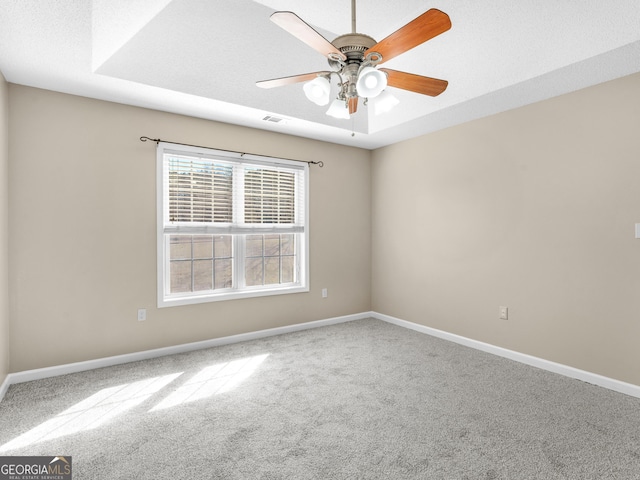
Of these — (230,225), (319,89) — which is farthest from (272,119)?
(319,89)

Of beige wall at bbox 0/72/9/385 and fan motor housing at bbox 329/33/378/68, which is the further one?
beige wall at bbox 0/72/9/385

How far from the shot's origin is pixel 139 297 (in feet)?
11.0

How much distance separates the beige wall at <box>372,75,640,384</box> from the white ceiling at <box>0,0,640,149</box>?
0.31 meters

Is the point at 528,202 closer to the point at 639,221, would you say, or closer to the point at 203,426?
the point at 639,221

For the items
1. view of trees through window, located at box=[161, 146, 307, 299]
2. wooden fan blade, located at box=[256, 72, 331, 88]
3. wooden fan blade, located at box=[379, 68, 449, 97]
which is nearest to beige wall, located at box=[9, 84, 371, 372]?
view of trees through window, located at box=[161, 146, 307, 299]

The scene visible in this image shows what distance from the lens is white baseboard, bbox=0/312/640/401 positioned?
9.05ft

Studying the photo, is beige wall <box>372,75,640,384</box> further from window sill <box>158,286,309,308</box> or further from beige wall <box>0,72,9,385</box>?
beige wall <box>0,72,9,385</box>

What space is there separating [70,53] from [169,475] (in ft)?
8.98

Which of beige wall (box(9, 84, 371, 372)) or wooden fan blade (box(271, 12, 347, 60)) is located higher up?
wooden fan blade (box(271, 12, 347, 60))

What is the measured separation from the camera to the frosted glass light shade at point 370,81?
1.78 metres

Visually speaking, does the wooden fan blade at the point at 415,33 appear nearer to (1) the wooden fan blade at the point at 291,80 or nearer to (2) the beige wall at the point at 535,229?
(1) the wooden fan blade at the point at 291,80

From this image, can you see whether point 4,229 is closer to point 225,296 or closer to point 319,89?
point 225,296

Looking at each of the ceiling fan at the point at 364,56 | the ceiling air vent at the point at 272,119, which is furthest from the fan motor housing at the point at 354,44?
the ceiling air vent at the point at 272,119

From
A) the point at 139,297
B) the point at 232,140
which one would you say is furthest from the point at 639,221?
the point at 139,297
